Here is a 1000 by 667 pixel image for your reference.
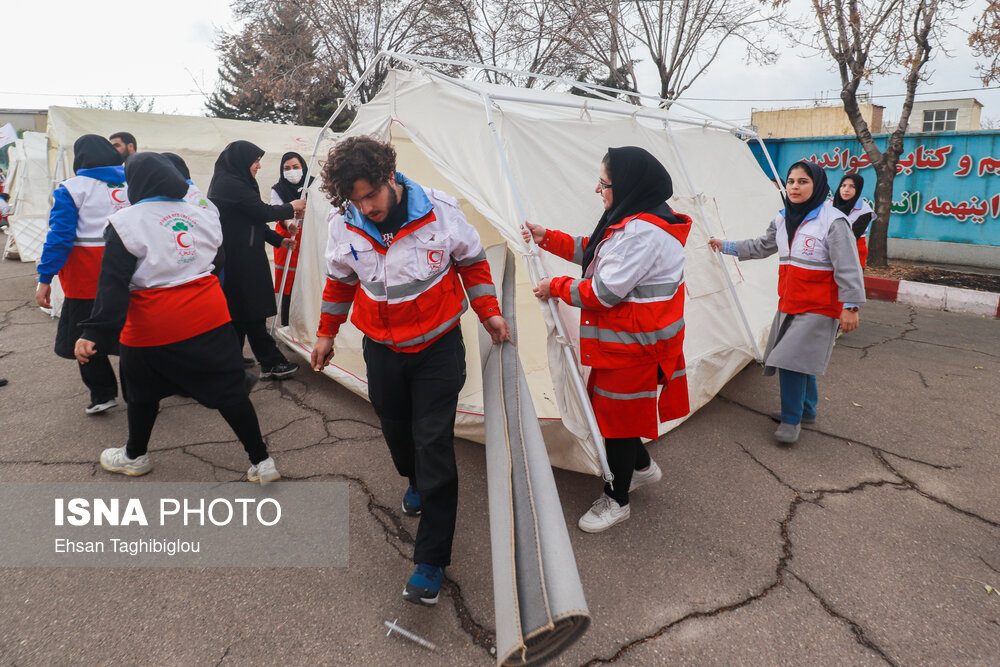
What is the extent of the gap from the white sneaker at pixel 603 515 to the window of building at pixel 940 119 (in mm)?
29142

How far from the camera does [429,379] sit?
2.25 meters

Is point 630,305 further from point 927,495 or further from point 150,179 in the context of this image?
point 150,179

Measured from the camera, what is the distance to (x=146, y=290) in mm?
2703

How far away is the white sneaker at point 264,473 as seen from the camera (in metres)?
3.05

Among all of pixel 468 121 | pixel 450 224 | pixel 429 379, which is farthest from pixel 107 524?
pixel 468 121

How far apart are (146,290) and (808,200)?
3.49 metres

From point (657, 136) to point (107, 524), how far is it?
403 cm

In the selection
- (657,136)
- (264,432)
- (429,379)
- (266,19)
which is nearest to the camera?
(429,379)

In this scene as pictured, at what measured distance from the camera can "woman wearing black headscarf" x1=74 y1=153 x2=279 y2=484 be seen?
259 centimetres

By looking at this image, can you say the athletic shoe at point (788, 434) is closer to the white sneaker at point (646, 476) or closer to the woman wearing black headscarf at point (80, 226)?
the white sneaker at point (646, 476)

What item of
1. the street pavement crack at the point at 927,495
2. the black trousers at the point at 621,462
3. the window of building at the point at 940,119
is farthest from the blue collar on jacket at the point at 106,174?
the window of building at the point at 940,119

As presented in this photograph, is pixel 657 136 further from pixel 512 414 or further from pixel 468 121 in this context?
pixel 512 414

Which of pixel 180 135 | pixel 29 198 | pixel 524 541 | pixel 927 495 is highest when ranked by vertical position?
pixel 180 135

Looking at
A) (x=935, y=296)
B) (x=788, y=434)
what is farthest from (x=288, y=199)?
(x=935, y=296)
